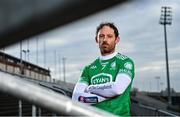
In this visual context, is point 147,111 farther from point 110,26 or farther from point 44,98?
point 44,98

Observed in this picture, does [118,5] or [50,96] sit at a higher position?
[118,5]

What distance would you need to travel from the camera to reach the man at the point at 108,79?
77.6 inches

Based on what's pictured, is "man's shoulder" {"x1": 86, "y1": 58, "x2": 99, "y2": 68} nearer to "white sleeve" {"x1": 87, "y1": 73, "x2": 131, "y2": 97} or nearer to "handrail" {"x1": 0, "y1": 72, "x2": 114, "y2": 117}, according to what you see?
"white sleeve" {"x1": 87, "y1": 73, "x2": 131, "y2": 97}

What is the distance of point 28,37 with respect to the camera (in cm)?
220

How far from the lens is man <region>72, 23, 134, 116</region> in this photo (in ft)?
6.47

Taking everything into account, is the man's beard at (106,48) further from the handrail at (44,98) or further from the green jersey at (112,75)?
the handrail at (44,98)

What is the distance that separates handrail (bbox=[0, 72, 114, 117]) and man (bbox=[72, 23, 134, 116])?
1.00 meters

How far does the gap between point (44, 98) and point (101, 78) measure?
111 cm

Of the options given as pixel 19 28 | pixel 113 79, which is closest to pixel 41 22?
pixel 19 28

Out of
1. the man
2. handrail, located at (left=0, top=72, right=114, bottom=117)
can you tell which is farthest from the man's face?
handrail, located at (left=0, top=72, right=114, bottom=117)

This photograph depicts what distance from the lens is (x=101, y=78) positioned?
2.01 meters

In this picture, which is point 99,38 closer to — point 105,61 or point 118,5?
point 105,61

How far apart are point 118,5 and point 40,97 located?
83cm

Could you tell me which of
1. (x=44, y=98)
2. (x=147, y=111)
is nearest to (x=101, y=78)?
(x=44, y=98)
